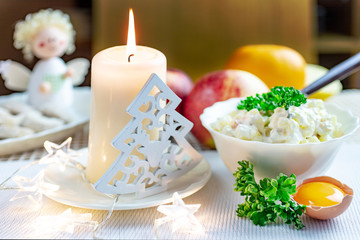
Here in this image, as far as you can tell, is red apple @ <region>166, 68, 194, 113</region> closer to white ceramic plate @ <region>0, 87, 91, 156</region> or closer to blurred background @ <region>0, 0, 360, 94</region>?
white ceramic plate @ <region>0, 87, 91, 156</region>

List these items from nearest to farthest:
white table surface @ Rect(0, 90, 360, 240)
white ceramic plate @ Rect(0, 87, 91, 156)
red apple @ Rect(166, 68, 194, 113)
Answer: white table surface @ Rect(0, 90, 360, 240) → white ceramic plate @ Rect(0, 87, 91, 156) → red apple @ Rect(166, 68, 194, 113)

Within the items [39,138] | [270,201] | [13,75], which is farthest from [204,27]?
[270,201]

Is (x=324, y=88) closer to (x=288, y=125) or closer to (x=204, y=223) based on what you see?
(x=288, y=125)

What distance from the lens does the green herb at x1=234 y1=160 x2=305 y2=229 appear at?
1.83 ft

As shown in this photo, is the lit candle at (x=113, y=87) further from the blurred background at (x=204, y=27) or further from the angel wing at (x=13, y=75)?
the blurred background at (x=204, y=27)

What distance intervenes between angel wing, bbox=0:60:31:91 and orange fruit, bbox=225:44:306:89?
0.47 m

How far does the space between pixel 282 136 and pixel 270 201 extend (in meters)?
0.09

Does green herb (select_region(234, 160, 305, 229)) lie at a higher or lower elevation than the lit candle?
lower

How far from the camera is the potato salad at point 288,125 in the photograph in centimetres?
62

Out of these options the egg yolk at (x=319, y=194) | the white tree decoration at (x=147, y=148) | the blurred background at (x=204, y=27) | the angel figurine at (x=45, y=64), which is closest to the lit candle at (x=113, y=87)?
the white tree decoration at (x=147, y=148)

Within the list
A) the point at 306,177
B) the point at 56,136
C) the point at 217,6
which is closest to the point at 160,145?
the point at 306,177

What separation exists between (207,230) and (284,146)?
0.14m

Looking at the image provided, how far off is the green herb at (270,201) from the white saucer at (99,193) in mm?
Answer: 79

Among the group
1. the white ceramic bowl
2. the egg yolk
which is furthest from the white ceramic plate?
the egg yolk
